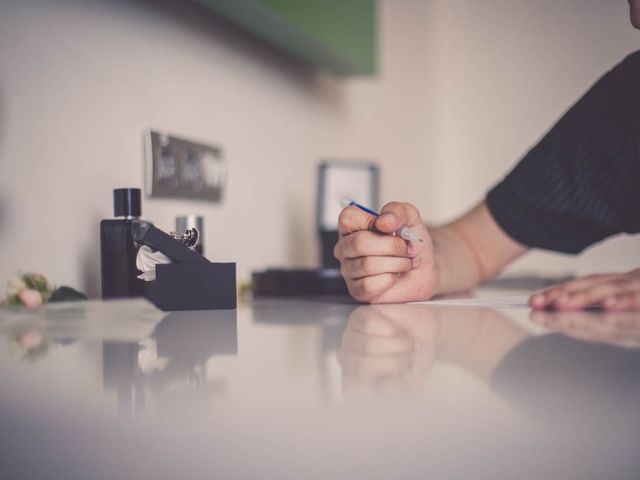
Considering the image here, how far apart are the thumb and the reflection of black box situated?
227mm

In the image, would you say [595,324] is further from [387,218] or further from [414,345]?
[387,218]

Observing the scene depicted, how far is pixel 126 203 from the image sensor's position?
93cm

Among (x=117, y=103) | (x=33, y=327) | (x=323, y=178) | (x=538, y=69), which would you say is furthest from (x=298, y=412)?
(x=538, y=69)

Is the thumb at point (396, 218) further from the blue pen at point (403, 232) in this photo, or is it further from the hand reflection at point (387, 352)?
the hand reflection at point (387, 352)

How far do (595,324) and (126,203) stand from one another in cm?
66

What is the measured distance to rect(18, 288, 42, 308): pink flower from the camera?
88 cm

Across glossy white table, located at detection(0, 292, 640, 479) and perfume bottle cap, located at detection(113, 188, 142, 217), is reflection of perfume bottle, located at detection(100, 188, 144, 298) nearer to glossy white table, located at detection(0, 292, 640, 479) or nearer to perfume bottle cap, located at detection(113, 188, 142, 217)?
Answer: perfume bottle cap, located at detection(113, 188, 142, 217)

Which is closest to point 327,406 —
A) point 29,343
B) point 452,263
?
point 29,343

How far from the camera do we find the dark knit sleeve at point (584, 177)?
1.21 meters

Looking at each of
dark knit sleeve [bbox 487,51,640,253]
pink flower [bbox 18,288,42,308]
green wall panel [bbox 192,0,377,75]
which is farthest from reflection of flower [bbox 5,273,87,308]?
dark knit sleeve [bbox 487,51,640,253]

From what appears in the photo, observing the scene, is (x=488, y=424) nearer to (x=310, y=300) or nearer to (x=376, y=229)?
(x=376, y=229)

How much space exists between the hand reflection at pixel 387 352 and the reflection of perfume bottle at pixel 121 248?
1.17 ft

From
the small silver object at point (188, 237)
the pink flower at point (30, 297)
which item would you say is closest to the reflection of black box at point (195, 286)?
the small silver object at point (188, 237)

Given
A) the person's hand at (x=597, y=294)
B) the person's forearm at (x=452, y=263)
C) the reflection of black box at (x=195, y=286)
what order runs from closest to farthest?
the person's hand at (x=597, y=294), the reflection of black box at (x=195, y=286), the person's forearm at (x=452, y=263)
